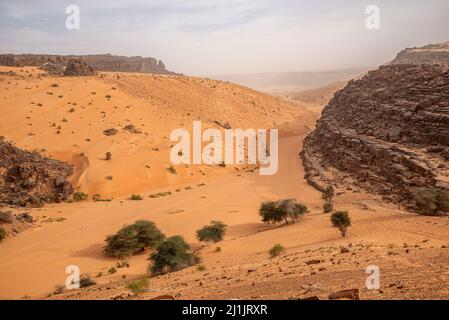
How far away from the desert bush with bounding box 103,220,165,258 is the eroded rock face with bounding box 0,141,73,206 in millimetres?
8545

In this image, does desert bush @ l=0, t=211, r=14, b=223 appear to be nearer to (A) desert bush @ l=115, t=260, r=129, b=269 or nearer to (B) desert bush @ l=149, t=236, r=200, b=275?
(A) desert bush @ l=115, t=260, r=129, b=269

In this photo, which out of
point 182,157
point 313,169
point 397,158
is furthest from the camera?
point 182,157

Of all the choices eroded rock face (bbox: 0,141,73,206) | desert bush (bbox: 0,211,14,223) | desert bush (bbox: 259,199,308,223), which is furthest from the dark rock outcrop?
desert bush (bbox: 259,199,308,223)

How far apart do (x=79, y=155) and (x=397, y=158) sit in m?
20.7

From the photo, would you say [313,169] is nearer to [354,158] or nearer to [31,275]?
[354,158]

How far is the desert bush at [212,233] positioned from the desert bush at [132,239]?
166 cm

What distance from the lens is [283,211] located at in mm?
16062

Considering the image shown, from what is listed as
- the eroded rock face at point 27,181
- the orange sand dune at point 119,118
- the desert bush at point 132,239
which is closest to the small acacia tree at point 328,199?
the desert bush at point 132,239

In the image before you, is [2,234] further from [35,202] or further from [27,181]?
[27,181]

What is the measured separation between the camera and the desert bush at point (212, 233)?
577 inches

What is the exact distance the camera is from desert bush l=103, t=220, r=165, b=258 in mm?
14062

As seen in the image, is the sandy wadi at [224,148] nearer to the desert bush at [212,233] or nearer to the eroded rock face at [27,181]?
the eroded rock face at [27,181]

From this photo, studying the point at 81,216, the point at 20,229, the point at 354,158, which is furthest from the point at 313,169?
the point at 20,229
